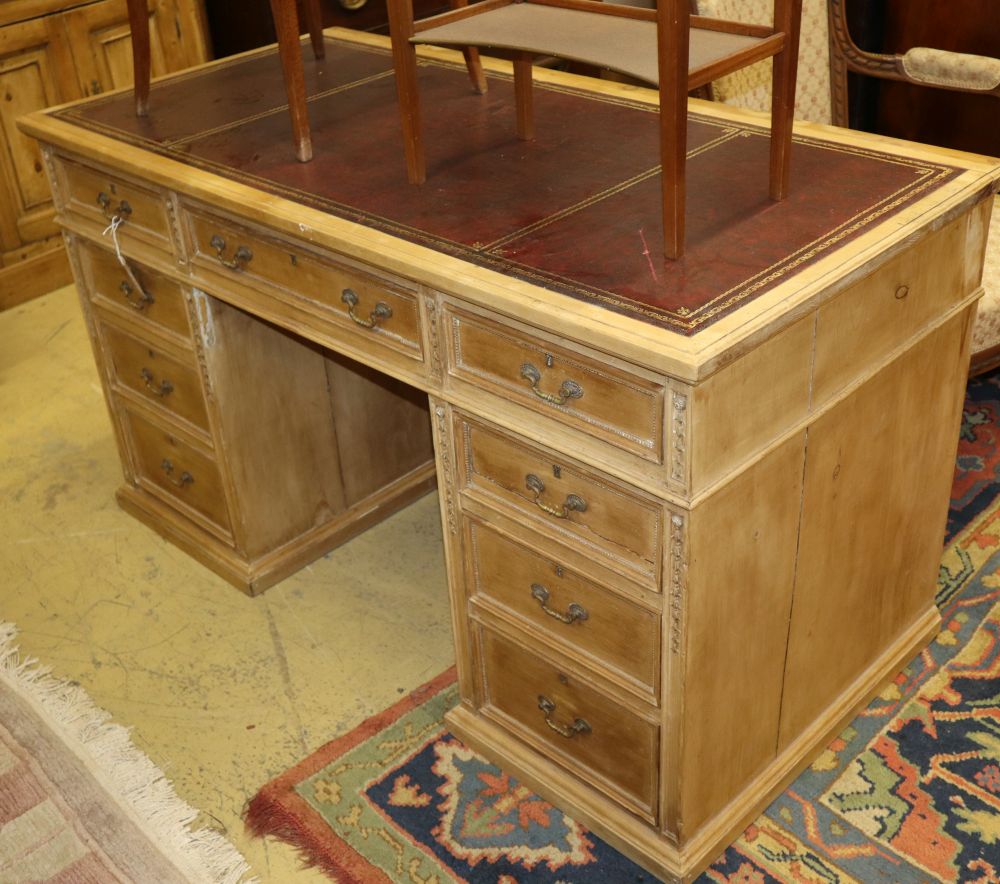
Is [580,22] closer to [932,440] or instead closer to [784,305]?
[784,305]

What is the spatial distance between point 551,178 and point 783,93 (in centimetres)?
41

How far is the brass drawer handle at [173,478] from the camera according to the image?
2710mm

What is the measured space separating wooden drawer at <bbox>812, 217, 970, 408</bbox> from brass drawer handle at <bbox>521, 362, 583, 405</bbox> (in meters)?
0.34

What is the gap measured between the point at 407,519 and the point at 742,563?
50.0 inches

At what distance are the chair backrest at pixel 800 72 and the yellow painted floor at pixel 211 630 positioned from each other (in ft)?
3.96

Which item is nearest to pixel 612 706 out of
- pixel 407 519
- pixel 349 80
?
pixel 407 519

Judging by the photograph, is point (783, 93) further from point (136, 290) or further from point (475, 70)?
point (136, 290)

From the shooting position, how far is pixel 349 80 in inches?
103

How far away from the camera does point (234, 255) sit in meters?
2.18

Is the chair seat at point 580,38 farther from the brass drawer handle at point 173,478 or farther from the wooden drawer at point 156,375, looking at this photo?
the brass drawer handle at point 173,478

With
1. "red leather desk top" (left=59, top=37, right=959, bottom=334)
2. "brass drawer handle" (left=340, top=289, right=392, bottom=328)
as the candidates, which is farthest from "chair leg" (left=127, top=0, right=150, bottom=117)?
"brass drawer handle" (left=340, top=289, right=392, bottom=328)

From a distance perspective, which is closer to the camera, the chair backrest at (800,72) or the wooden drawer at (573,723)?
the wooden drawer at (573,723)

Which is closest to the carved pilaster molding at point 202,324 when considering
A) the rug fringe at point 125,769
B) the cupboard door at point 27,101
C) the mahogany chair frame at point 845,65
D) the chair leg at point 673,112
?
the rug fringe at point 125,769

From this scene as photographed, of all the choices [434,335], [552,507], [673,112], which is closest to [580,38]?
[673,112]
